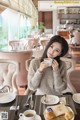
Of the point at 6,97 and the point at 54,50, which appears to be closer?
the point at 6,97

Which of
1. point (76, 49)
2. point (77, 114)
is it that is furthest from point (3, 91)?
point (76, 49)

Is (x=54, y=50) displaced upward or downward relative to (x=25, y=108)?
upward

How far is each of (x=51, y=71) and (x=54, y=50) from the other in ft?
0.80

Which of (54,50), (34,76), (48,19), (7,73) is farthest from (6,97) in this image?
(48,19)

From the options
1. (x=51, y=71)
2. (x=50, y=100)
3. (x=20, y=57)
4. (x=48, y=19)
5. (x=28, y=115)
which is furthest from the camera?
(x=48, y=19)

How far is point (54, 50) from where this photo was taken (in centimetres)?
201

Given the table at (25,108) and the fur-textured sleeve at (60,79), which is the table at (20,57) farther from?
the table at (25,108)

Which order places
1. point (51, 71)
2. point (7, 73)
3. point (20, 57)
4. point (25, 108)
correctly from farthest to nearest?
point (20, 57) < point (7, 73) < point (51, 71) < point (25, 108)

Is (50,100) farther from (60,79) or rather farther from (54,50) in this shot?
(54,50)

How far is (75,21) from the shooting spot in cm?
1530

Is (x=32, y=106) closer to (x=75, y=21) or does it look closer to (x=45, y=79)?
(x=45, y=79)

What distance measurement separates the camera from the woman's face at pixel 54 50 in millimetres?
2002

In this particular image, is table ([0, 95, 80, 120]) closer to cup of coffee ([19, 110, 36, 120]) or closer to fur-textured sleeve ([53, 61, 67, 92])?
cup of coffee ([19, 110, 36, 120])

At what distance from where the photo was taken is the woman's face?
2.00 meters
